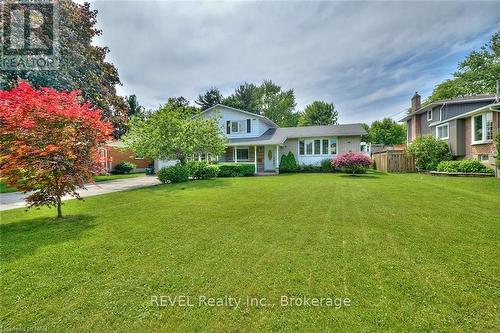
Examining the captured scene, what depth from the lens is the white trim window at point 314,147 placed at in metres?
21.7

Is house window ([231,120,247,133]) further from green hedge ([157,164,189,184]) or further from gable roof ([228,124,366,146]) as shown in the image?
green hedge ([157,164,189,184])

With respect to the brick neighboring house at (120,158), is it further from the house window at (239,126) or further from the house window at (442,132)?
the house window at (442,132)

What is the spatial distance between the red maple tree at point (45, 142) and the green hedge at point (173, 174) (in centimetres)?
817

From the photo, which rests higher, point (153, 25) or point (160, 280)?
point (153, 25)

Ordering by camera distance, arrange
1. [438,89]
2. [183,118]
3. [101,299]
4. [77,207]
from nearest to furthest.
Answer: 1. [101,299]
2. [77,207]
3. [183,118]
4. [438,89]

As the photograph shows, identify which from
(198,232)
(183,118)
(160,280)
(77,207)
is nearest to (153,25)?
(183,118)

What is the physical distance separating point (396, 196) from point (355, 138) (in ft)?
A: 44.8

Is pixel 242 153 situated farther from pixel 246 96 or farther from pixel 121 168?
pixel 246 96

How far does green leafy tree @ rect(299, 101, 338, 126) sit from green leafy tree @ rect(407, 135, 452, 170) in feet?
98.4

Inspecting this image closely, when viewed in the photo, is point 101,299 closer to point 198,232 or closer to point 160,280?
point 160,280

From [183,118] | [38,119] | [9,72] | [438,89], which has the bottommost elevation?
[38,119]

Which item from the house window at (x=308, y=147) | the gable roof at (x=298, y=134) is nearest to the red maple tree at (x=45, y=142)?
the gable roof at (x=298, y=134)

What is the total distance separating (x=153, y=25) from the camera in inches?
416

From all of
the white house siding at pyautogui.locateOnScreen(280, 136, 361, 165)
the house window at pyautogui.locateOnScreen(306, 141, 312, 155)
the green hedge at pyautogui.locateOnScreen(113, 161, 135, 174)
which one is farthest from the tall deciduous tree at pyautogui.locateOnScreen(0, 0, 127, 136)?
the house window at pyautogui.locateOnScreen(306, 141, 312, 155)
